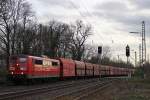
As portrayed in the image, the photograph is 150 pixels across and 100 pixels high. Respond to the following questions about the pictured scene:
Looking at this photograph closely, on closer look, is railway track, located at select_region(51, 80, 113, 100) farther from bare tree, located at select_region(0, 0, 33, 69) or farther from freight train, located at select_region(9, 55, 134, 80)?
bare tree, located at select_region(0, 0, 33, 69)

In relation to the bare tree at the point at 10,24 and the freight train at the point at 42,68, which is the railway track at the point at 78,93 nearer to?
the freight train at the point at 42,68

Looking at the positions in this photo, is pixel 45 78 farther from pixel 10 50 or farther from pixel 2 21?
pixel 10 50

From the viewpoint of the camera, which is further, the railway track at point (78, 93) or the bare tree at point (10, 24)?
the bare tree at point (10, 24)

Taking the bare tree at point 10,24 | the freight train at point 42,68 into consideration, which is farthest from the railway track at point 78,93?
the bare tree at point 10,24

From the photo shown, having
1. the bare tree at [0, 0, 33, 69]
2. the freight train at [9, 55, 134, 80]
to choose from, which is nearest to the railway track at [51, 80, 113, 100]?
the freight train at [9, 55, 134, 80]

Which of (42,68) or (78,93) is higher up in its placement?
(42,68)

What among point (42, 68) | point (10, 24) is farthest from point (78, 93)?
point (10, 24)

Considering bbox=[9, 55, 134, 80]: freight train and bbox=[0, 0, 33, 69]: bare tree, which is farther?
bbox=[0, 0, 33, 69]: bare tree

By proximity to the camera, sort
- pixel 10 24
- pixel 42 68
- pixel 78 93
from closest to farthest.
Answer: pixel 78 93 < pixel 42 68 < pixel 10 24

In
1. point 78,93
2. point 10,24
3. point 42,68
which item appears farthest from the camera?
point 10,24

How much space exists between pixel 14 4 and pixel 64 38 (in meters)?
44.2

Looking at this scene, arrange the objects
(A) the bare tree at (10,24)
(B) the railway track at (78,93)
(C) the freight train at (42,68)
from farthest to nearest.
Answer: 1. (A) the bare tree at (10,24)
2. (C) the freight train at (42,68)
3. (B) the railway track at (78,93)

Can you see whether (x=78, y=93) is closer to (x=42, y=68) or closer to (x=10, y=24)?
(x=42, y=68)

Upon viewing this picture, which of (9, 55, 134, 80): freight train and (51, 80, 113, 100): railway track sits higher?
(9, 55, 134, 80): freight train
